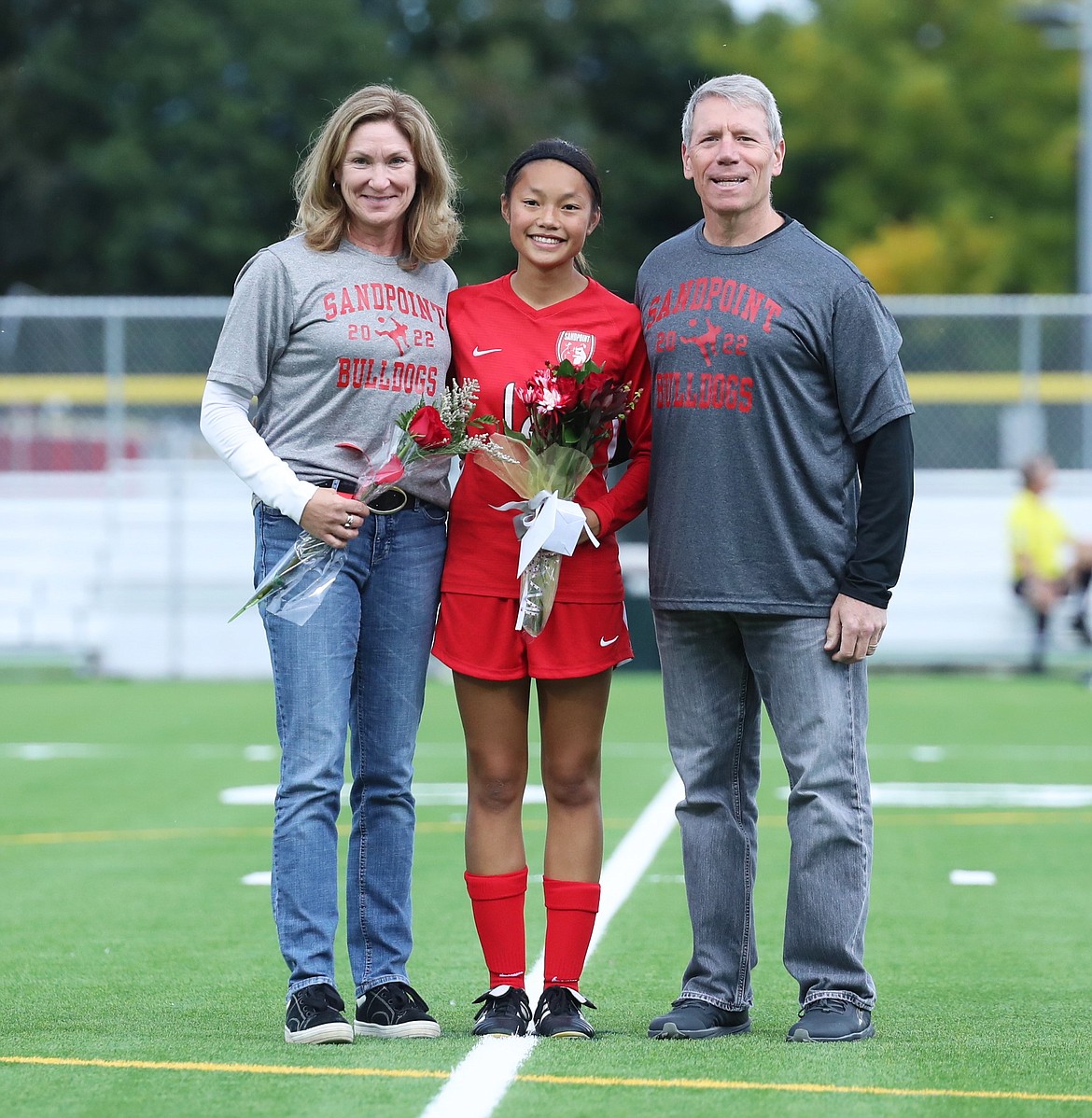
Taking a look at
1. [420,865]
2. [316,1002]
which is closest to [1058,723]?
[420,865]

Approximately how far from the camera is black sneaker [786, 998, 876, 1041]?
4.45 m

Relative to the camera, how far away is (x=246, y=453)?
4.46 metres

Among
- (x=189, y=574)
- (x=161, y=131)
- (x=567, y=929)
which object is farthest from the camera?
(x=161, y=131)

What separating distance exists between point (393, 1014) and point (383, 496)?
47.1 inches

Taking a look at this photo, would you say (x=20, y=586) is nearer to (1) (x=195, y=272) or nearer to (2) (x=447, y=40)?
(1) (x=195, y=272)

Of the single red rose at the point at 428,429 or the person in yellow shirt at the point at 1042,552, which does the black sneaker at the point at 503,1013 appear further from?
the person in yellow shirt at the point at 1042,552

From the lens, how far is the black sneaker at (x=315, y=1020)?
4402mm

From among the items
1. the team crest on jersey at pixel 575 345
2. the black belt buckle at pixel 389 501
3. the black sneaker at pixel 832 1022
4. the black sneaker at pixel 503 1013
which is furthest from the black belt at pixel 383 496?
the black sneaker at pixel 832 1022

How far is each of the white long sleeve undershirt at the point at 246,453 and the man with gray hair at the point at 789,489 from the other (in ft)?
2.80

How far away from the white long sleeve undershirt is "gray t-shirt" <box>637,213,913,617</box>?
2.83ft

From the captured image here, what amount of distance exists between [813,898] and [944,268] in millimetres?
32545

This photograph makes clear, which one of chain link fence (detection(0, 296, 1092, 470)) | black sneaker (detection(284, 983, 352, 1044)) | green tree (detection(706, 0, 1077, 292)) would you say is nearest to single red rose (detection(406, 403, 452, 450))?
black sneaker (detection(284, 983, 352, 1044))

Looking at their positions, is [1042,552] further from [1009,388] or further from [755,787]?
[755,787]

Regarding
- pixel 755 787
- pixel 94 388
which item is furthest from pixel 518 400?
pixel 94 388
